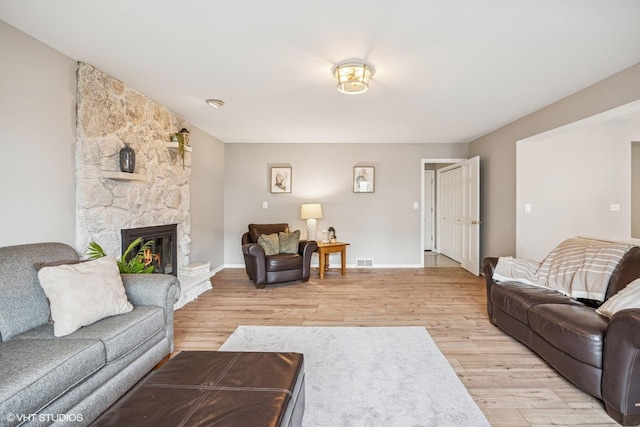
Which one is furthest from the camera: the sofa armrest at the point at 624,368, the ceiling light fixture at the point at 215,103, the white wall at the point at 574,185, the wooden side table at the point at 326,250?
the wooden side table at the point at 326,250

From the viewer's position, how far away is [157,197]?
3.36 metres

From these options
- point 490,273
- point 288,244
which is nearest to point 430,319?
point 490,273

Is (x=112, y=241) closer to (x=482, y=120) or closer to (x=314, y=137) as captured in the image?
(x=314, y=137)

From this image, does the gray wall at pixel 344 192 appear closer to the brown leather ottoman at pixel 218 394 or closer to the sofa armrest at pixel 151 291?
the sofa armrest at pixel 151 291

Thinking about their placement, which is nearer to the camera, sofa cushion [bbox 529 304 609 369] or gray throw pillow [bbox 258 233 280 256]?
sofa cushion [bbox 529 304 609 369]

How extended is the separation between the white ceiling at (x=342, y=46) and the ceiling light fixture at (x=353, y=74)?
0.08m

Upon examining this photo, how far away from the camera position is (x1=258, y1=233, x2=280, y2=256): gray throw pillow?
4.28 m

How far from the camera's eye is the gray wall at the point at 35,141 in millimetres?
1897

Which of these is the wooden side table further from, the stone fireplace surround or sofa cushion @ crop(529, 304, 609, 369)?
sofa cushion @ crop(529, 304, 609, 369)

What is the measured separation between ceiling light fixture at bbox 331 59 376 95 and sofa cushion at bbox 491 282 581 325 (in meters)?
2.23

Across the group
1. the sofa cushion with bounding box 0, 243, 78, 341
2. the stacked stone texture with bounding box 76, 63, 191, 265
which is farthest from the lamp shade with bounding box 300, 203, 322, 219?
the sofa cushion with bounding box 0, 243, 78, 341

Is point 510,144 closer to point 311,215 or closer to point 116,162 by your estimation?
point 311,215

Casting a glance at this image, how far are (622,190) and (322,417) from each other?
5.01 meters

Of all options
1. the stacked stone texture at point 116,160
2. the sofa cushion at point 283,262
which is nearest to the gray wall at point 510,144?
the sofa cushion at point 283,262
